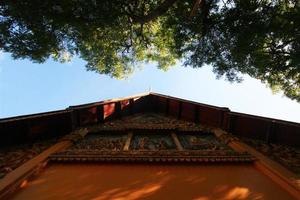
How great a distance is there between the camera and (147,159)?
5.27 meters

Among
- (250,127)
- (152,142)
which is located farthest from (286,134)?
(152,142)

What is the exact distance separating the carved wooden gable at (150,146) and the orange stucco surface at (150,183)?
192mm

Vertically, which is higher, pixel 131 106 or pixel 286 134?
pixel 131 106

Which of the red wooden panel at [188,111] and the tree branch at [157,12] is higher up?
the tree branch at [157,12]

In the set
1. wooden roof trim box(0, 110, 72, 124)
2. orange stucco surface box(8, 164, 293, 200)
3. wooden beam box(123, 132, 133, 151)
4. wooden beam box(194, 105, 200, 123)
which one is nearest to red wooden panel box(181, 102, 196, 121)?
wooden beam box(194, 105, 200, 123)

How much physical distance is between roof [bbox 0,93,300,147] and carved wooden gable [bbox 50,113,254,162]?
0.52 meters

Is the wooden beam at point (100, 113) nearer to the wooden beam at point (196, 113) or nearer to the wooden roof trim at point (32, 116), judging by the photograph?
the wooden roof trim at point (32, 116)

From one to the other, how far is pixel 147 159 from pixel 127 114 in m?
6.38

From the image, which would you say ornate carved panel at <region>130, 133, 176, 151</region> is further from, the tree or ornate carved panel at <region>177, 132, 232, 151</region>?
the tree

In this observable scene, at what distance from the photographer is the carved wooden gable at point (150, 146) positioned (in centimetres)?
531

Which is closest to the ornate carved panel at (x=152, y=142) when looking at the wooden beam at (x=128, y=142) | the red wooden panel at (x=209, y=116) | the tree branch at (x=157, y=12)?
the wooden beam at (x=128, y=142)

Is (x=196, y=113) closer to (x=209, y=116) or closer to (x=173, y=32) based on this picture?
(x=209, y=116)

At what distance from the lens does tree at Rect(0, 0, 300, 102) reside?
974cm

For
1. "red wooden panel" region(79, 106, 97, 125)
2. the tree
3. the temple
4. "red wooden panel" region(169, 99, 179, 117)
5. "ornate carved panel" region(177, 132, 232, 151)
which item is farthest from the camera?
"red wooden panel" region(169, 99, 179, 117)
